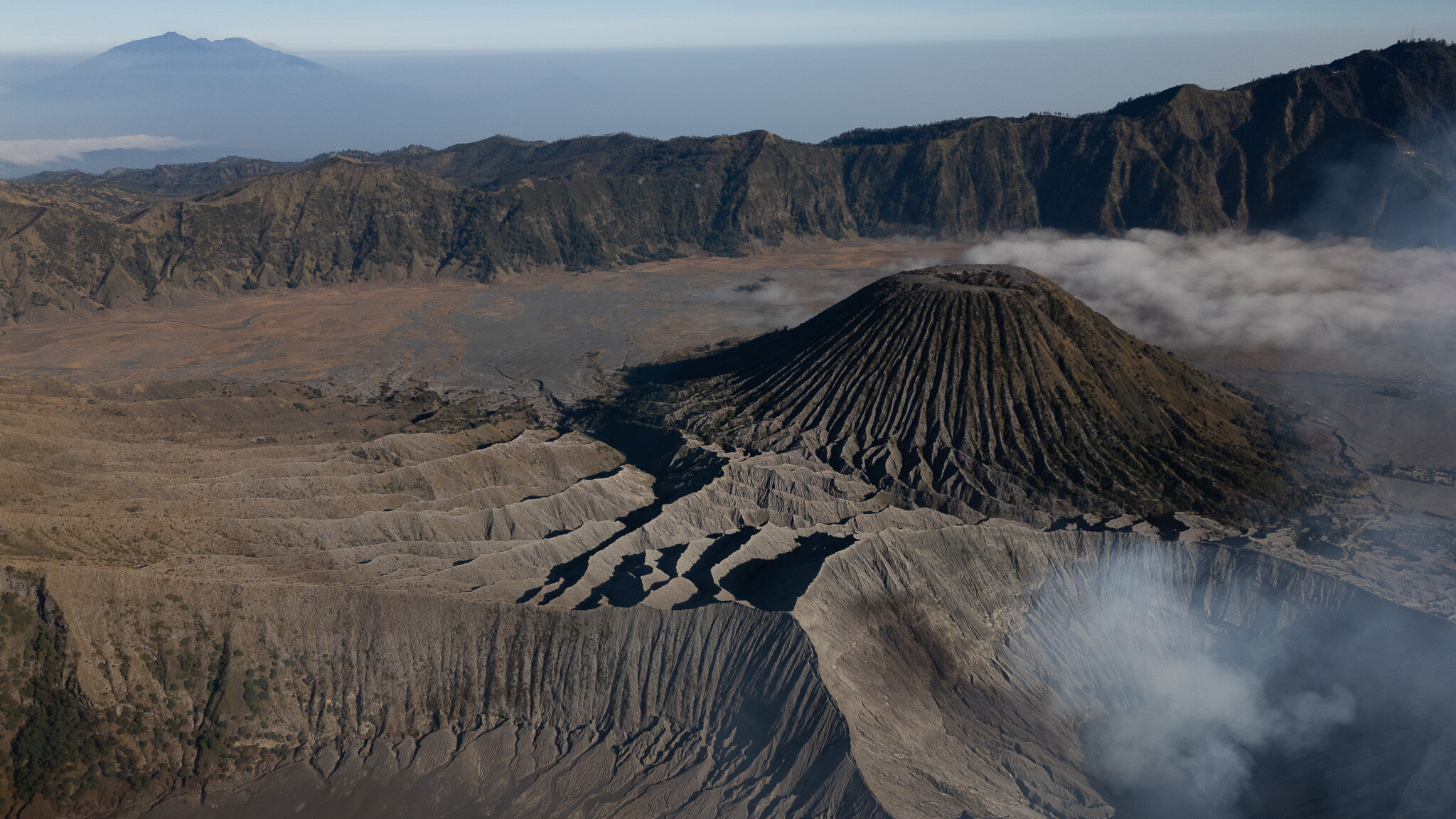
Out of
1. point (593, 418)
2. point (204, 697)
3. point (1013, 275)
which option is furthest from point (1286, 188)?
point (204, 697)

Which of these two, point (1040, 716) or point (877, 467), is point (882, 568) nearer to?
point (1040, 716)

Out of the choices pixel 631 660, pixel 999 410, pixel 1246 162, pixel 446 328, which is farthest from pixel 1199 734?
pixel 1246 162

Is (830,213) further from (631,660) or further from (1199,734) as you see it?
(631,660)

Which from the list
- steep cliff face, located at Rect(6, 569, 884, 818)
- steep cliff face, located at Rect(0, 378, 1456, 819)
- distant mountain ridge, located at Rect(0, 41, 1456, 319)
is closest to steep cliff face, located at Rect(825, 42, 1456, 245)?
distant mountain ridge, located at Rect(0, 41, 1456, 319)

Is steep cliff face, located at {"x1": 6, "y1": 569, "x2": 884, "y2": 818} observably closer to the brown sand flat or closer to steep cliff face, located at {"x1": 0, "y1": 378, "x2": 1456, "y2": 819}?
steep cliff face, located at {"x1": 0, "y1": 378, "x2": 1456, "y2": 819}

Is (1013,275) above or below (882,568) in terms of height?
above

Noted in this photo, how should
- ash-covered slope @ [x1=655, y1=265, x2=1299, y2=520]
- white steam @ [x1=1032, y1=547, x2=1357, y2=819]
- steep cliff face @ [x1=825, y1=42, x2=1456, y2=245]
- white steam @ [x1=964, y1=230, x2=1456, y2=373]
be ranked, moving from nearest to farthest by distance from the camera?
white steam @ [x1=1032, y1=547, x2=1357, y2=819] < ash-covered slope @ [x1=655, y1=265, x2=1299, y2=520] < white steam @ [x1=964, y1=230, x2=1456, y2=373] < steep cliff face @ [x1=825, y1=42, x2=1456, y2=245]

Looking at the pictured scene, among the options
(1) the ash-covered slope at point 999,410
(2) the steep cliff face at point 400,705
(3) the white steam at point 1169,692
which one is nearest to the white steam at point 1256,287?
(1) the ash-covered slope at point 999,410
